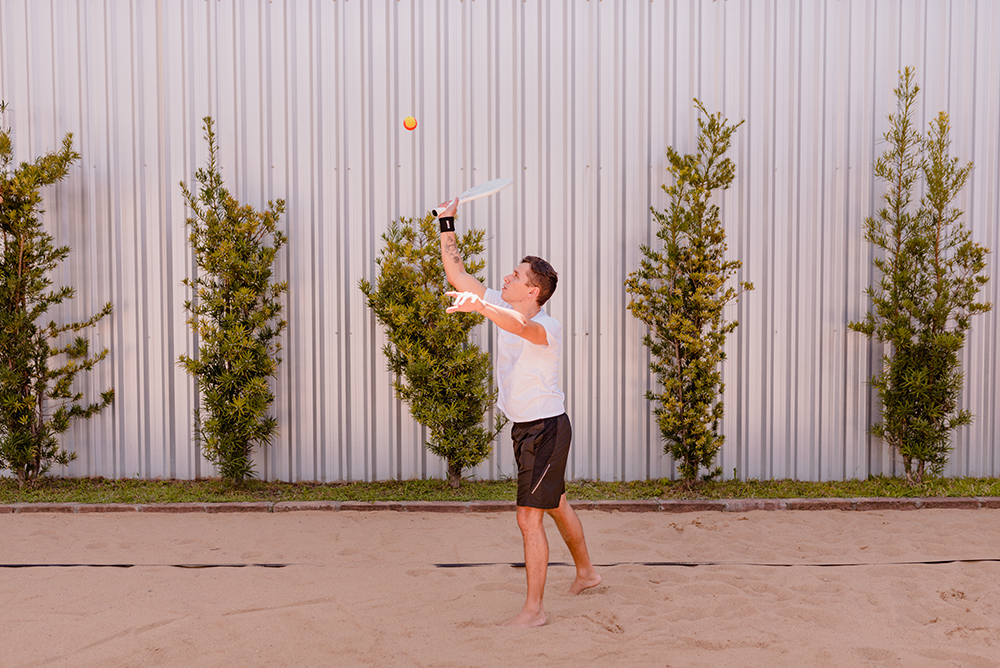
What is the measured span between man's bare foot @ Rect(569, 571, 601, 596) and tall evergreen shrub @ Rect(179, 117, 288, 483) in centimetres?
302

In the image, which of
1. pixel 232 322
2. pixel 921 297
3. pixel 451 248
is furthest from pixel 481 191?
pixel 921 297

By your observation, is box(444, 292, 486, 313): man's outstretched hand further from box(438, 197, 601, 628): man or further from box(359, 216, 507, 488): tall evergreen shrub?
box(359, 216, 507, 488): tall evergreen shrub

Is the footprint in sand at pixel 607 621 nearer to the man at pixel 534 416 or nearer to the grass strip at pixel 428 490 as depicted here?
the man at pixel 534 416

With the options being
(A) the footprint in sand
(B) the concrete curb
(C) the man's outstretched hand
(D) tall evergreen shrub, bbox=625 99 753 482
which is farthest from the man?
(D) tall evergreen shrub, bbox=625 99 753 482

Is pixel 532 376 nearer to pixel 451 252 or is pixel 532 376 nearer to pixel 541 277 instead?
pixel 541 277

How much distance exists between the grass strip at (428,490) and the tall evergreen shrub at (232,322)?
0.32 m

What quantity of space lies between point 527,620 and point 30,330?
4.69 metres

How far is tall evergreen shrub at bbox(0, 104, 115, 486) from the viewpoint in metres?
5.25

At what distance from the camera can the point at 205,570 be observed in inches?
152

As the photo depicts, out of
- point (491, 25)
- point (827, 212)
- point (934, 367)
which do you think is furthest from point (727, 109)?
point (934, 367)

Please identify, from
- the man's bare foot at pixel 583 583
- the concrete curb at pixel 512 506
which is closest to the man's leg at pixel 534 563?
the man's bare foot at pixel 583 583

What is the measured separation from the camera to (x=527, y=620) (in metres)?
3.12

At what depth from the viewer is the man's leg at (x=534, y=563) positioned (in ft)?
10.3

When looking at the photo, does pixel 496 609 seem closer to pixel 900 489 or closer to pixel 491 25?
pixel 900 489
